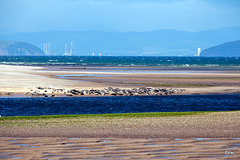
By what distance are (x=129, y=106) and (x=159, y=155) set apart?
16984mm

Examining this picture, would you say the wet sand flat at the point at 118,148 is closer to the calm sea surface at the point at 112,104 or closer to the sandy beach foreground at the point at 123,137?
the sandy beach foreground at the point at 123,137

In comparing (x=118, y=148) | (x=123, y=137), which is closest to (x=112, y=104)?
(x=123, y=137)

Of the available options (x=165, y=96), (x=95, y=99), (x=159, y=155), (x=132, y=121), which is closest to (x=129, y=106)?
(x=95, y=99)

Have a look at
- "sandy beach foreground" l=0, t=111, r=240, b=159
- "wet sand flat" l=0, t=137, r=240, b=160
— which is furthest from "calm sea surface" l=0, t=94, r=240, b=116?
"wet sand flat" l=0, t=137, r=240, b=160

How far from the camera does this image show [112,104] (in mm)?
29547

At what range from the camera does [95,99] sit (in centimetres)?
3247

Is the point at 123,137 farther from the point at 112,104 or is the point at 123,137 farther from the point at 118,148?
the point at 112,104

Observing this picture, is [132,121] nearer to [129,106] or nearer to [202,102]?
[129,106]

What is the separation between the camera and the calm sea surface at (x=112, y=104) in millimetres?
25808

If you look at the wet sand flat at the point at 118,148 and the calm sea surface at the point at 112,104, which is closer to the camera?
the wet sand flat at the point at 118,148

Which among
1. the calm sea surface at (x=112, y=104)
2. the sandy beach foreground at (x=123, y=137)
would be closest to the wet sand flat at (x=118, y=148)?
the sandy beach foreground at (x=123, y=137)

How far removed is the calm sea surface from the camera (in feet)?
84.7

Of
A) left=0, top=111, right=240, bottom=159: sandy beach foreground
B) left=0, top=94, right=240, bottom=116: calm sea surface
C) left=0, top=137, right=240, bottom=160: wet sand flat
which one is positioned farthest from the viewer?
left=0, top=94, right=240, bottom=116: calm sea surface

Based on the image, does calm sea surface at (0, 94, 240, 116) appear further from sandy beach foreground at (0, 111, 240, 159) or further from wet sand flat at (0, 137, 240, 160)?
wet sand flat at (0, 137, 240, 160)
